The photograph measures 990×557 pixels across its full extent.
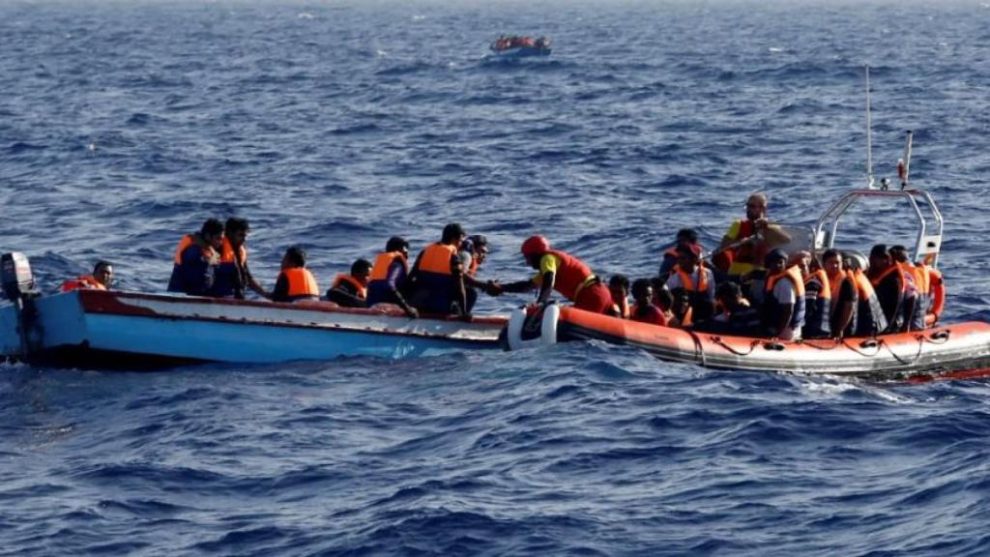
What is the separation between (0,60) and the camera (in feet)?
263

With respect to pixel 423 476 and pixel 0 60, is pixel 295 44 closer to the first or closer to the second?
pixel 0 60

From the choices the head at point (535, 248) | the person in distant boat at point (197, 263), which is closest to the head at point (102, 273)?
the person in distant boat at point (197, 263)

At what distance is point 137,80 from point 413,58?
18806 millimetres

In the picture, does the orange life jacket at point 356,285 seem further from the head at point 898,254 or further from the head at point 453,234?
the head at point 898,254

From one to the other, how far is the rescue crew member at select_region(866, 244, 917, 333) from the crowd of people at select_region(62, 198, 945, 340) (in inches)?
0.4

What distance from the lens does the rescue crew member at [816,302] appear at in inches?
799

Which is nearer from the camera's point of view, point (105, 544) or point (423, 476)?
point (105, 544)

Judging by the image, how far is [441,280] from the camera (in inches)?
803

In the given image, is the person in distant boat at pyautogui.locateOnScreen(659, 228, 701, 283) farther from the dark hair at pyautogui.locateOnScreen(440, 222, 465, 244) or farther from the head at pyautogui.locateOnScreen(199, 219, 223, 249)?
the head at pyautogui.locateOnScreen(199, 219, 223, 249)

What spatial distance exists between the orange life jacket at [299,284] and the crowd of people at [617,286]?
11mm

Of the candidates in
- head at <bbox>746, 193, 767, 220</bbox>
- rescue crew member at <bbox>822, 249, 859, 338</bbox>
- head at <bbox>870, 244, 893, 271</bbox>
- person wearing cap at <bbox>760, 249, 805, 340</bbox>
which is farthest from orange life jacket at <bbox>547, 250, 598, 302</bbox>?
head at <bbox>870, 244, 893, 271</bbox>

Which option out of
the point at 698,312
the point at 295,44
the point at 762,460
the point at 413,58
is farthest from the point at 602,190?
the point at 295,44

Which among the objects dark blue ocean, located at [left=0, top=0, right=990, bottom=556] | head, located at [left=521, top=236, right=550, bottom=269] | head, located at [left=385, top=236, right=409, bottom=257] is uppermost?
head, located at [left=385, top=236, right=409, bottom=257]

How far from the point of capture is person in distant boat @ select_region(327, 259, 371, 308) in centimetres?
2066
